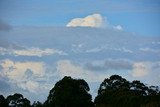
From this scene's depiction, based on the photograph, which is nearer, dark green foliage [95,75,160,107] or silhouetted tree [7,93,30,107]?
dark green foliage [95,75,160,107]

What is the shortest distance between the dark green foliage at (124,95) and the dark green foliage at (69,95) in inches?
158

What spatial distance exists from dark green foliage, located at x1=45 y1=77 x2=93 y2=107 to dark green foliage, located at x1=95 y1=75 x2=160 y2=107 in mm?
4008

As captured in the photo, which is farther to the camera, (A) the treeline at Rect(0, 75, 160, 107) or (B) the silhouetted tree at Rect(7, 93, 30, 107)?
(B) the silhouetted tree at Rect(7, 93, 30, 107)

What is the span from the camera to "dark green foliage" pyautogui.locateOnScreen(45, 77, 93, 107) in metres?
130

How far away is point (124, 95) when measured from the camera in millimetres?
117500

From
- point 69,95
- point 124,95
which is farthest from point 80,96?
point 124,95

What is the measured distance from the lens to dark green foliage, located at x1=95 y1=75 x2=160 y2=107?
351 ft

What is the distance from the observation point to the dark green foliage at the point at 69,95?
130m

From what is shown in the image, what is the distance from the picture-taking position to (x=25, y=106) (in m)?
158

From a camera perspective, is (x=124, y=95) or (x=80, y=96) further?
(x=80, y=96)

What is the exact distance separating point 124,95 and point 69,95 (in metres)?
18.1

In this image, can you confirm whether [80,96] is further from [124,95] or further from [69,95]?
[124,95]

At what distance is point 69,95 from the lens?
426 feet

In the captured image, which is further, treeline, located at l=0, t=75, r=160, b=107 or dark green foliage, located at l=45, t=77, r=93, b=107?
dark green foliage, located at l=45, t=77, r=93, b=107
